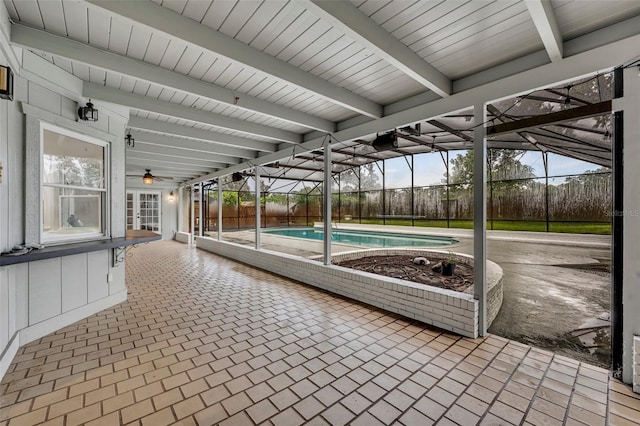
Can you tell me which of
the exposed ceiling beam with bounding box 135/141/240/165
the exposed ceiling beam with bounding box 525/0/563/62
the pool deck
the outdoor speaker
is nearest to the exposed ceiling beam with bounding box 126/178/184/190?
the exposed ceiling beam with bounding box 135/141/240/165

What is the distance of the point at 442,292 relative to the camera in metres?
2.94

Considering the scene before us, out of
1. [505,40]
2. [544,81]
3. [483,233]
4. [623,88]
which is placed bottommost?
[483,233]

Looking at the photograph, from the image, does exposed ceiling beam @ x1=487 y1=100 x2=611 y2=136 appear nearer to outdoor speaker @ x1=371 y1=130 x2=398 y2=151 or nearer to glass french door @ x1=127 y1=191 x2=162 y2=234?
outdoor speaker @ x1=371 y1=130 x2=398 y2=151

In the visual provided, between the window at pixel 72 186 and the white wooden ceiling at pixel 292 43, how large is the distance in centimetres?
68

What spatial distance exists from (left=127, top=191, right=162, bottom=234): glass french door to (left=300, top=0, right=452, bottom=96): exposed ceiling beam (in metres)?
11.3

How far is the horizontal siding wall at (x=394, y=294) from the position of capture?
2.73 m

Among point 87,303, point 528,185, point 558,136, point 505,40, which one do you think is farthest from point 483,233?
point 528,185

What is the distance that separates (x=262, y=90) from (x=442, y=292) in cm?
303

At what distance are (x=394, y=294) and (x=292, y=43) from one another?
2.87 metres

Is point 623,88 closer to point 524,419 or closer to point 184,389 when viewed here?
point 524,419

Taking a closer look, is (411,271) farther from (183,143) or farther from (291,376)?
(183,143)

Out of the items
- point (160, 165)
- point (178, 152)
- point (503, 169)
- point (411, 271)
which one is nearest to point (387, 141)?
point (411, 271)

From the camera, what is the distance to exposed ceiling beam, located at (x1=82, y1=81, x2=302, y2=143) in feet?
9.58

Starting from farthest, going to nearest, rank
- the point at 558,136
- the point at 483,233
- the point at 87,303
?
the point at 558,136, the point at 87,303, the point at 483,233
